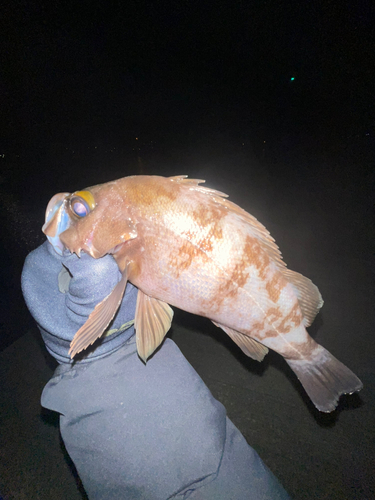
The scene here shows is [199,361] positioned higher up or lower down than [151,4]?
lower down

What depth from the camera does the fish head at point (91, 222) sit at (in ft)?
2.87

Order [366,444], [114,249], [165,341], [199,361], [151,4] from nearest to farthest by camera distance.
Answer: [114,249] < [165,341] < [366,444] < [199,361] < [151,4]

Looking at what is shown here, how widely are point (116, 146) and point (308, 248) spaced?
3.44 m

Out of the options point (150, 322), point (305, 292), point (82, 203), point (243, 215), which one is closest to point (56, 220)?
point (82, 203)

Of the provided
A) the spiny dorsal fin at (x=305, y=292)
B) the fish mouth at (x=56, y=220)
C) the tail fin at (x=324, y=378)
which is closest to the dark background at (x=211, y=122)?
the tail fin at (x=324, y=378)

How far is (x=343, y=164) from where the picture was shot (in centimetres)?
416

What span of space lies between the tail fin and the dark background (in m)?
0.96

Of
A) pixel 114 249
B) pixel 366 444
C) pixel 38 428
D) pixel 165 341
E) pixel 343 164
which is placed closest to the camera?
pixel 114 249

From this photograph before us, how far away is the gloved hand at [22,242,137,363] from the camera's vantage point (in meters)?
0.92

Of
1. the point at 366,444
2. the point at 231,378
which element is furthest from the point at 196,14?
the point at 366,444

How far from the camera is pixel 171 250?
865 mm

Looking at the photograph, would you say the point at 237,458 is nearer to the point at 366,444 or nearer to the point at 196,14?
the point at 366,444

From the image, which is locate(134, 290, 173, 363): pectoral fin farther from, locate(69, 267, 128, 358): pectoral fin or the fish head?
the fish head

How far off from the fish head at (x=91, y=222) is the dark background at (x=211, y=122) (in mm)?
1757
